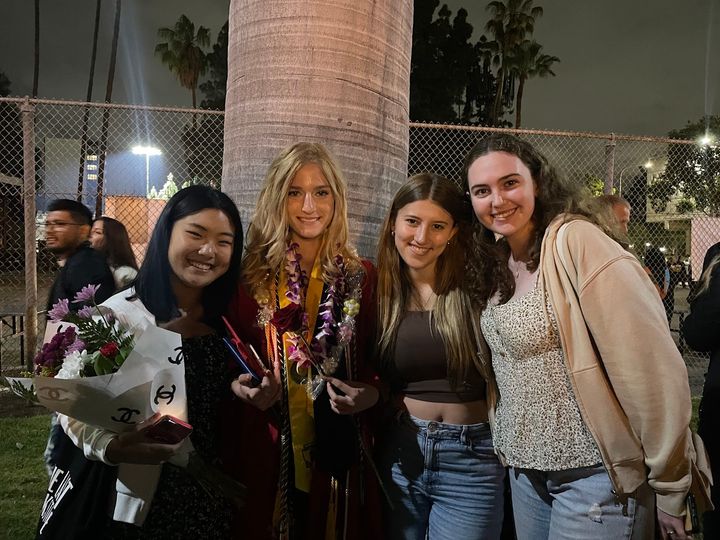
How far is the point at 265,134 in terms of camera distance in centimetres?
285

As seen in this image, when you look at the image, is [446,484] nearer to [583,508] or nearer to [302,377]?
[583,508]

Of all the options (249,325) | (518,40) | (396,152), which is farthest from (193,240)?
(518,40)

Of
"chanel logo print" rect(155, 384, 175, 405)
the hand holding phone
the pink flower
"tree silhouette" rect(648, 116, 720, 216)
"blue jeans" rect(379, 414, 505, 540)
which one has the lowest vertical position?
"blue jeans" rect(379, 414, 505, 540)

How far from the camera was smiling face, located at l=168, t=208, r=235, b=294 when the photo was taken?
215 centimetres

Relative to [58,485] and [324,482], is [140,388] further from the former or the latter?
[324,482]

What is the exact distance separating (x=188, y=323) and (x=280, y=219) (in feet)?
2.25

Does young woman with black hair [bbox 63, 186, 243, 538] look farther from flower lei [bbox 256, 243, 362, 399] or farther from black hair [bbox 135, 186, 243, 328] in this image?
flower lei [bbox 256, 243, 362, 399]

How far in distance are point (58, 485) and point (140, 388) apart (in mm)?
546

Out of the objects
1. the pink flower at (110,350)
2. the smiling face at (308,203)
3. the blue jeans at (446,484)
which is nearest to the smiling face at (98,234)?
the smiling face at (308,203)

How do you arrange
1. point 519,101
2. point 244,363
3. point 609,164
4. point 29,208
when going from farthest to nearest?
point 519,101 → point 609,164 → point 29,208 → point 244,363

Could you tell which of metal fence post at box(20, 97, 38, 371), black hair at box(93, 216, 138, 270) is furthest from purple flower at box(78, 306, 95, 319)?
metal fence post at box(20, 97, 38, 371)

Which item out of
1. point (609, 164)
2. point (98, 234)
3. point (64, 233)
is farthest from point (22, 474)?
point (609, 164)

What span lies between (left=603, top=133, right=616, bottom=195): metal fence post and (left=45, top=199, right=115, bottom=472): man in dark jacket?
5332mm

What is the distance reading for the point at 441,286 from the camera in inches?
102
